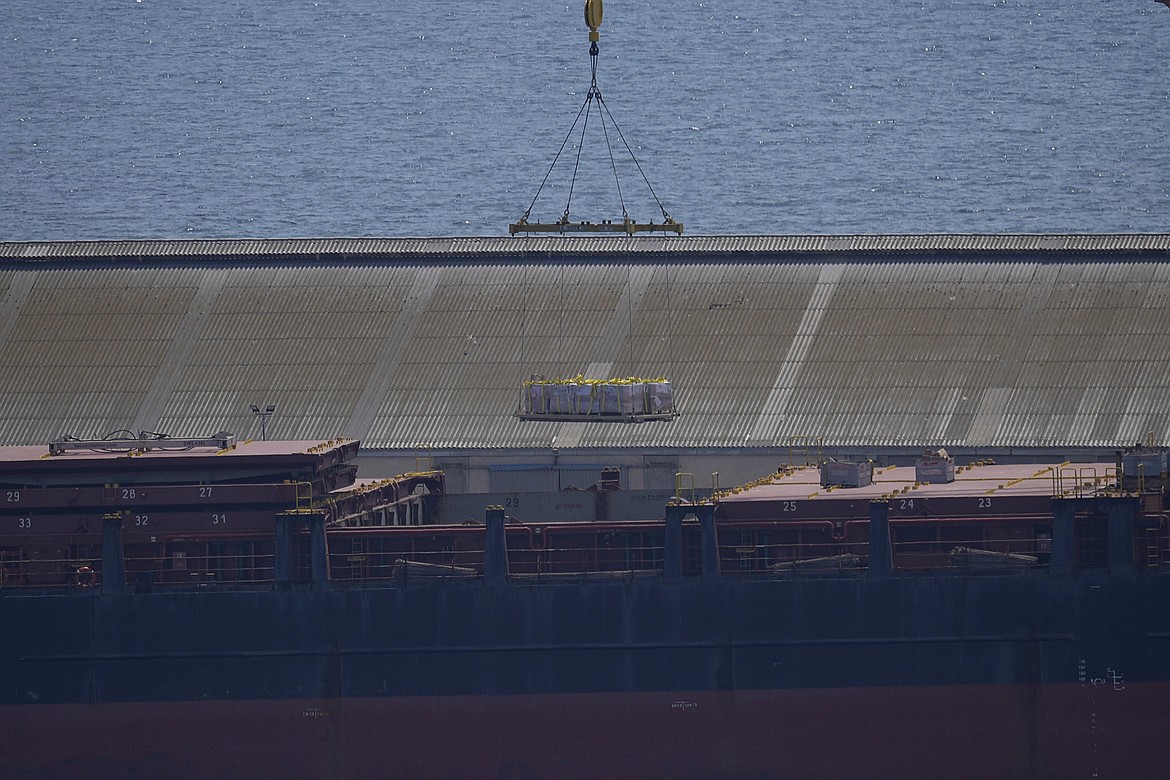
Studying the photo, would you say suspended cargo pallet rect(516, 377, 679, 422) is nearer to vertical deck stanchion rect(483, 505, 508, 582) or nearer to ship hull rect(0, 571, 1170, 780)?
vertical deck stanchion rect(483, 505, 508, 582)

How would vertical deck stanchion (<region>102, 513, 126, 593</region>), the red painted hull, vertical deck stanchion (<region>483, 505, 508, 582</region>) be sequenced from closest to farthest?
the red painted hull < vertical deck stanchion (<region>483, 505, 508, 582</region>) < vertical deck stanchion (<region>102, 513, 126, 593</region>)

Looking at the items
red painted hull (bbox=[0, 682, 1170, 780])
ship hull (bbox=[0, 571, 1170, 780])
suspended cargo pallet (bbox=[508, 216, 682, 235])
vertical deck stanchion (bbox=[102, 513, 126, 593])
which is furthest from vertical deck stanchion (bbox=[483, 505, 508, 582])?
suspended cargo pallet (bbox=[508, 216, 682, 235])

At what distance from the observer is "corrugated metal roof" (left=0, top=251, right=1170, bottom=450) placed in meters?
88.2

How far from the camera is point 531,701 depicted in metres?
71.4

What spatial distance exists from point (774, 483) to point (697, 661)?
9893mm

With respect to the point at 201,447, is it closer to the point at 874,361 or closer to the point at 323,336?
the point at 323,336

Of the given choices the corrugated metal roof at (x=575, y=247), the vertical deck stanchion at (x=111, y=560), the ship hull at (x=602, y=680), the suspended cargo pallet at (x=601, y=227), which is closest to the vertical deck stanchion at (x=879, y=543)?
the ship hull at (x=602, y=680)

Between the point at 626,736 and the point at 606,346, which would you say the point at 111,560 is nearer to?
the point at 626,736

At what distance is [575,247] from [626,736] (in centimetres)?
3274

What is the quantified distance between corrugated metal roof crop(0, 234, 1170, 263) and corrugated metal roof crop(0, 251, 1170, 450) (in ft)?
1.55

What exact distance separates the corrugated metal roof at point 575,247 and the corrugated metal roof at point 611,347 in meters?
0.47

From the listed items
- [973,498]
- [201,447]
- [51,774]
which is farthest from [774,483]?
[51,774]

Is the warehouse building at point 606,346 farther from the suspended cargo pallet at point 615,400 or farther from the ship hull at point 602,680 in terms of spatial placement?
the ship hull at point 602,680

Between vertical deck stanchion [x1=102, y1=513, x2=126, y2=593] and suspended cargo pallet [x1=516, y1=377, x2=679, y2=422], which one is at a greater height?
suspended cargo pallet [x1=516, y1=377, x2=679, y2=422]
